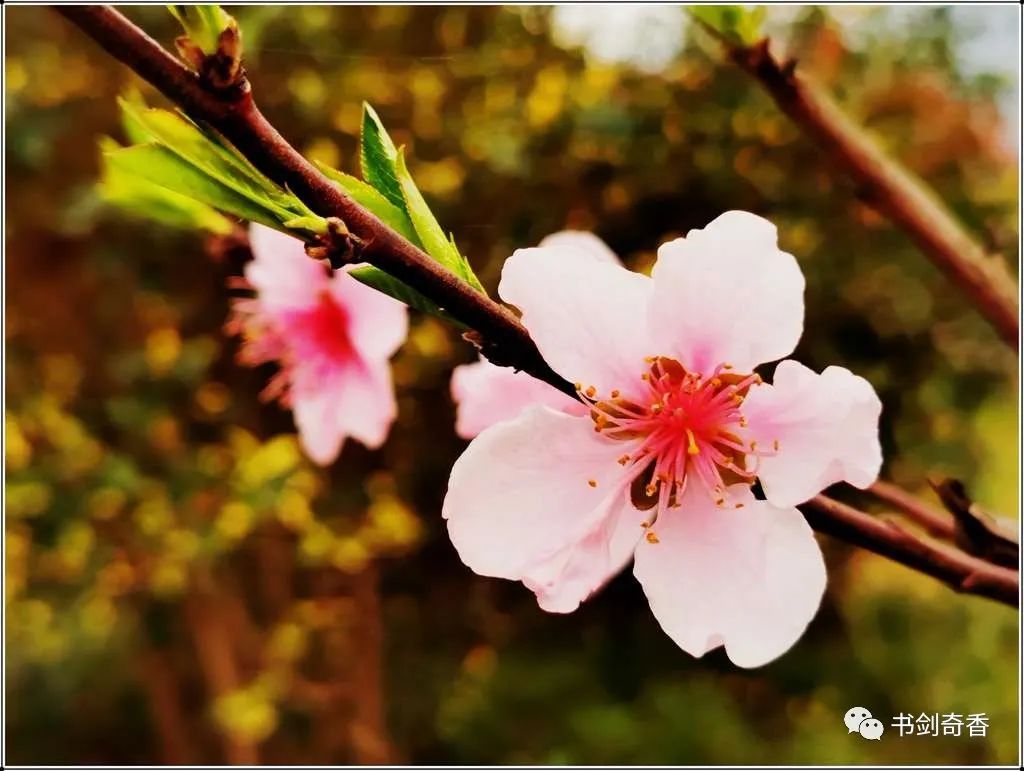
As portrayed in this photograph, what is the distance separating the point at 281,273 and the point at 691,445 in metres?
0.37

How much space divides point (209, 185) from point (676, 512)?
9.1 inches

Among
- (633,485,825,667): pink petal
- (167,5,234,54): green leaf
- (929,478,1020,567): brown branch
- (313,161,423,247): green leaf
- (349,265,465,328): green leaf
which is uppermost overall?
(167,5,234,54): green leaf

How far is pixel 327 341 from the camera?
28.2 inches

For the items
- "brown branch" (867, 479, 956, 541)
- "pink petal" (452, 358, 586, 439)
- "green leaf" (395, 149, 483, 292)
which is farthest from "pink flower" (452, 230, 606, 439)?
"brown branch" (867, 479, 956, 541)

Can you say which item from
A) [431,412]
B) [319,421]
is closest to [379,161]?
[319,421]

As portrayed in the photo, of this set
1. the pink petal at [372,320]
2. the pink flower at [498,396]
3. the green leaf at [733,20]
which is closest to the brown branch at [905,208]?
the green leaf at [733,20]

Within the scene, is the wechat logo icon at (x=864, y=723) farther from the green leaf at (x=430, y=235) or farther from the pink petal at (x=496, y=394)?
the green leaf at (x=430, y=235)

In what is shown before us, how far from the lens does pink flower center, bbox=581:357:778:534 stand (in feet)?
1.32

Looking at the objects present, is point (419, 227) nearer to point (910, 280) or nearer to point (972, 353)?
point (910, 280)

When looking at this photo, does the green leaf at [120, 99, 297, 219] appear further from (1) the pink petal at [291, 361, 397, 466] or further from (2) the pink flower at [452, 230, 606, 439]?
(1) the pink petal at [291, 361, 397, 466]

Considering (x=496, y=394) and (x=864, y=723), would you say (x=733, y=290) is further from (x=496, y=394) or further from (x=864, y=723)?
(x=864, y=723)

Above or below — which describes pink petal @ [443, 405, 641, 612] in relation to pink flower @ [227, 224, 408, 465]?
below

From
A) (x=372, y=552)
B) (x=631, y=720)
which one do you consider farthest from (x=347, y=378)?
(x=631, y=720)

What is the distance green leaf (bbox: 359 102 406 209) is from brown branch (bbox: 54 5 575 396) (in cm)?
3
